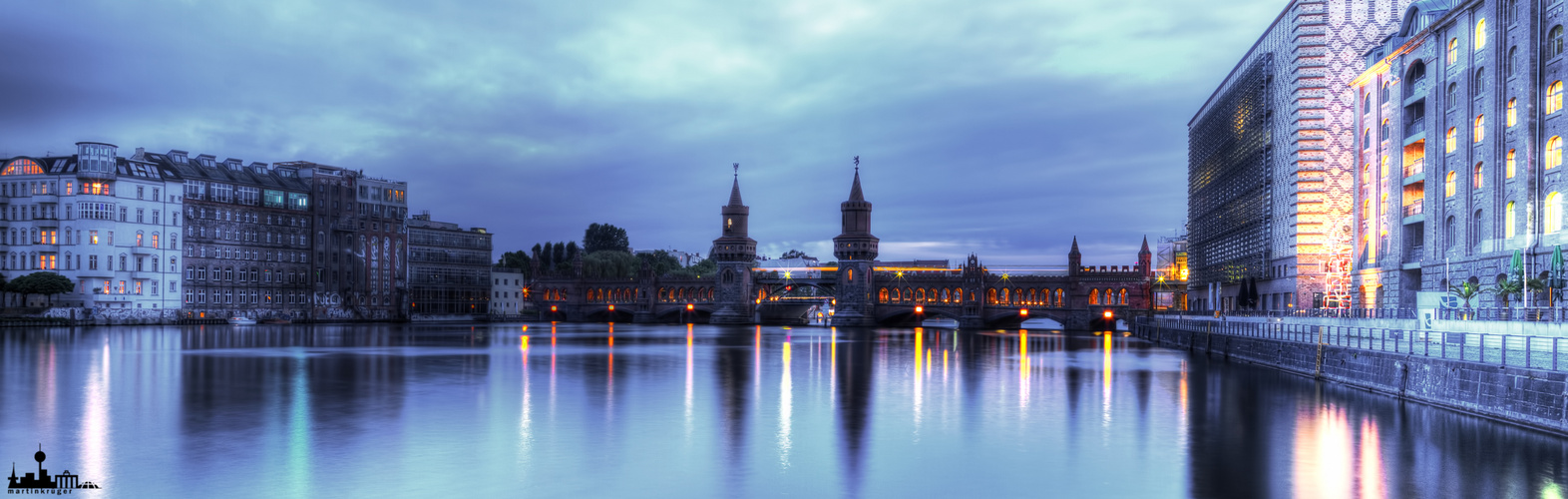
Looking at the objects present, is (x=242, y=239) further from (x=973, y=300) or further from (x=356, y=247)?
(x=973, y=300)

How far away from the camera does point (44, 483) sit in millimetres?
20172

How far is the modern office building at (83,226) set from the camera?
114m

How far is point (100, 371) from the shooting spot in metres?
48.0

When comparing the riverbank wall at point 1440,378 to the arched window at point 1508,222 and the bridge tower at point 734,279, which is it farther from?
the bridge tower at point 734,279

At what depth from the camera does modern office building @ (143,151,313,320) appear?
5089 inches

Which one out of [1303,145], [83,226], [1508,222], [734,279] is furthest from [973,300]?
[83,226]

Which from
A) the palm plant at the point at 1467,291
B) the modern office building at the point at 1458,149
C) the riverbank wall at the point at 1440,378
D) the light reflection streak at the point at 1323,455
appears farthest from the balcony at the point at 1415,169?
the light reflection streak at the point at 1323,455

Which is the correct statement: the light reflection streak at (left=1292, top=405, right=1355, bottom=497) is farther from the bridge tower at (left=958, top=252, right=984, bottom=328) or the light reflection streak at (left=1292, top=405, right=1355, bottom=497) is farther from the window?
the bridge tower at (left=958, top=252, right=984, bottom=328)

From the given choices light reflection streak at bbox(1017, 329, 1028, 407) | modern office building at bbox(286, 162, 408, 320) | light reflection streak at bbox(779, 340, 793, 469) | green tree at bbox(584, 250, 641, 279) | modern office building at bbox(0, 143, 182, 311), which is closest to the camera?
light reflection streak at bbox(779, 340, 793, 469)

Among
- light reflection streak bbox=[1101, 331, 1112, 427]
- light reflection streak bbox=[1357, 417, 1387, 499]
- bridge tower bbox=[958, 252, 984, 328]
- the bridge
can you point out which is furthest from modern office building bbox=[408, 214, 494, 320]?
light reflection streak bbox=[1357, 417, 1387, 499]

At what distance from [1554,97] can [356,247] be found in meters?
132

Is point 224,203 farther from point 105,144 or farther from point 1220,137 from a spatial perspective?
point 1220,137

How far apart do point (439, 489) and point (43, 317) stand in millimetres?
108391

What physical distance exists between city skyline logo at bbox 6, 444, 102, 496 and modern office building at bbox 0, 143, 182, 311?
10825 cm
